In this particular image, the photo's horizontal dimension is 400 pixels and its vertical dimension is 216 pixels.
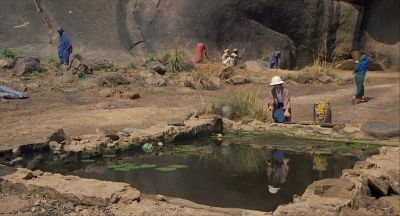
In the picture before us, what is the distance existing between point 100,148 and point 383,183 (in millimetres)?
3832

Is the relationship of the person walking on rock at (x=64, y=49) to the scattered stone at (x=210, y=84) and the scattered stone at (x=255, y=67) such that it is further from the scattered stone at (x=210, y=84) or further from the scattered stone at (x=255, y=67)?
the scattered stone at (x=255, y=67)

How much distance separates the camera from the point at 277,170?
7.73 meters

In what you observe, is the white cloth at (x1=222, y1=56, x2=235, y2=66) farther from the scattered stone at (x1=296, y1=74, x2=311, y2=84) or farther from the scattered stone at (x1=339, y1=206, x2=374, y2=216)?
the scattered stone at (x1=339, y1=206, x2=374, y2=216)

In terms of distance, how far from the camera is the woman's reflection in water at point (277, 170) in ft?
22.7

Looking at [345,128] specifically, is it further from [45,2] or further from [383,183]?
[45,2]

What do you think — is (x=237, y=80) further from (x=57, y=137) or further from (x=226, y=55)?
(x=57, y=137)

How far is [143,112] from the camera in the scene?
470 inches

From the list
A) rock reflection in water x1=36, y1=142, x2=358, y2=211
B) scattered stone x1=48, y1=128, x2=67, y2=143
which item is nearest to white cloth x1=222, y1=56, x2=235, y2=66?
rock reflection in water x1=36, y1=142, x2=358, y2=211

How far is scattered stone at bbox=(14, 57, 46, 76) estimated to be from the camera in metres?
15.9

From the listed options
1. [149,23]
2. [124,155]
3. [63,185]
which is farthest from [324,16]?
[63,185]

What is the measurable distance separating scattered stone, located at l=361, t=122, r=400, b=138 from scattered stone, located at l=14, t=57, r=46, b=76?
9727 mm

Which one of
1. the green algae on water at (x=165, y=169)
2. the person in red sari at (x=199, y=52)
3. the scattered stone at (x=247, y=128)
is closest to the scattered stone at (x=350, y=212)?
the green algae on water at (x=165, y=169)

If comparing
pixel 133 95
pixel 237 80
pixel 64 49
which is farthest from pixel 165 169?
pixel 64 49

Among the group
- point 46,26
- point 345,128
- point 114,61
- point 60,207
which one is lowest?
point 60,207
